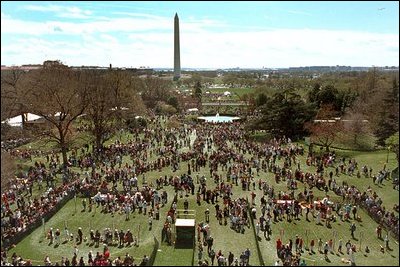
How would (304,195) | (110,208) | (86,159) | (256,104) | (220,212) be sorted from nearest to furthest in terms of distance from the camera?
(220,212), (110,208), (304,195), (86,159), (256,104)

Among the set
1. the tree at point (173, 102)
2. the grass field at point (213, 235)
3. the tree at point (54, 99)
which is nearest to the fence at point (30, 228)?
the grass field at point (213, 235)

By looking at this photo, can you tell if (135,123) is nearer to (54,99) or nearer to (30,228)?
(54,99)

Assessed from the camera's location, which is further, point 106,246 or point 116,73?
point 116,73

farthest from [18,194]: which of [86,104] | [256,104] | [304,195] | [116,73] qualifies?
[256,104]

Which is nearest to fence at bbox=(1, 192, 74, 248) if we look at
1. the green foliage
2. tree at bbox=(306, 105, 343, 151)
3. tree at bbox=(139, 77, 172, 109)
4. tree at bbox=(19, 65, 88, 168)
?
tree at bbox=(19, 65, 88, 168)

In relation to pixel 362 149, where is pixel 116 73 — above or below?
above

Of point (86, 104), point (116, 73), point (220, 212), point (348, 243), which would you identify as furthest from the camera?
point (116, 73)

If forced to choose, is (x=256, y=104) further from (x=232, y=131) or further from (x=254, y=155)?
(x=254, y=155)

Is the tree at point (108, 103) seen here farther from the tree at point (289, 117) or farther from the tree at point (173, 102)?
the tree at point (173, 102)

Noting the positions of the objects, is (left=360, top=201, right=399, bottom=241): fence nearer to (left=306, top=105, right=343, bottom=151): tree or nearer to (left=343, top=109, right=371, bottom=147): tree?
(left=306, top=105, right=343, bottom=151): tree
